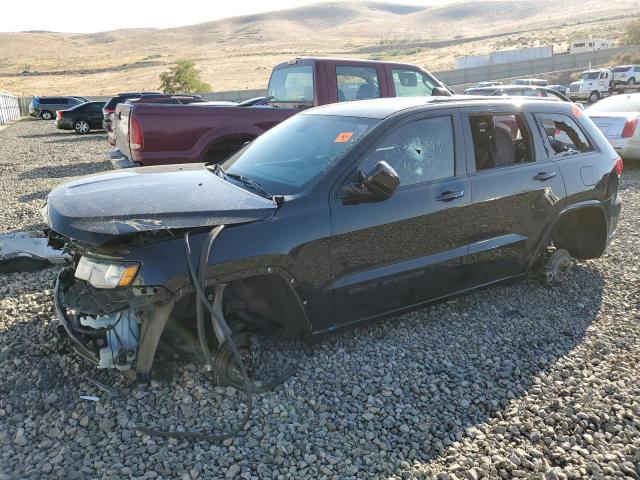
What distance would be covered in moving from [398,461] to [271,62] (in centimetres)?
9350

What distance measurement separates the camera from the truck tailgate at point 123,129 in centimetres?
751

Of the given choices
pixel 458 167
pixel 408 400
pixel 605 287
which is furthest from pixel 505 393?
pixel 605 287

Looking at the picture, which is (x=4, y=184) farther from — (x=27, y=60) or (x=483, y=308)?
(x=27, y=60)

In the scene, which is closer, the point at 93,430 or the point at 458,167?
the point at 93,430

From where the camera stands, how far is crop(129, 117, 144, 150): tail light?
7.20m

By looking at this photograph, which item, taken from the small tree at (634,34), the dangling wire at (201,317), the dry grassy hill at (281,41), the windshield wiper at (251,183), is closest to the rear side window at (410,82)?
the windshield wiper at (251,183)

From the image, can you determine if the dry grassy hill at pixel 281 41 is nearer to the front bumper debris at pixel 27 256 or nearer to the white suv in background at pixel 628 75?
the white suv in background at pixel 628 75

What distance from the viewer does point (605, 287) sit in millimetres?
5051

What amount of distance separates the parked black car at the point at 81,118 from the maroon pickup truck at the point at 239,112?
17.5 meters

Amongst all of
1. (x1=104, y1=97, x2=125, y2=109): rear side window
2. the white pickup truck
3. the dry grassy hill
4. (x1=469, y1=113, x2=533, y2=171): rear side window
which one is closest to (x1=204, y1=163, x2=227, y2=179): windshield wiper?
(x1=469, y1=113, x2=533, y2=171): rear side window

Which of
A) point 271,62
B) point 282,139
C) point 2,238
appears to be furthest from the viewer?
point 271,62

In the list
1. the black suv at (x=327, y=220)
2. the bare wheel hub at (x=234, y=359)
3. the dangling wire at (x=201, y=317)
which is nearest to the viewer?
the dangling wire at (x=201, y=317)

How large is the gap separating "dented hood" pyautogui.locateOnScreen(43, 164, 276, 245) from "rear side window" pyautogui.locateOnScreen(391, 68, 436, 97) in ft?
16.6

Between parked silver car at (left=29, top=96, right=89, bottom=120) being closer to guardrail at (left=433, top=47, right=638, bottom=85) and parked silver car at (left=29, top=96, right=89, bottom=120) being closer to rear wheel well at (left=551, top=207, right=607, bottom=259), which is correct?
guardrail at (left=433, top=47, right=638, bottom=85)
